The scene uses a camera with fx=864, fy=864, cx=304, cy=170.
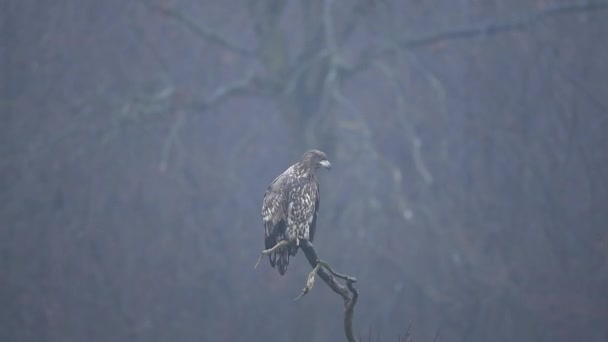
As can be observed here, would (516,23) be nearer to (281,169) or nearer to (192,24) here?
(192,24)

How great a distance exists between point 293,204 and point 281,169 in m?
8.59

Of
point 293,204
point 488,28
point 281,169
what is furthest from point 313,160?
point 281,169

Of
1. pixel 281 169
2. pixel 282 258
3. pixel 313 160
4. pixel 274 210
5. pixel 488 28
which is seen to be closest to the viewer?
pixel 282 258

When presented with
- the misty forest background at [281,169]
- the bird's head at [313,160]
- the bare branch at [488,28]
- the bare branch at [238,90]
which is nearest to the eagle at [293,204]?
the bird's head at [313,160]

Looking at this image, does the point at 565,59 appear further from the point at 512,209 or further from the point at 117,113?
the point at 117,113

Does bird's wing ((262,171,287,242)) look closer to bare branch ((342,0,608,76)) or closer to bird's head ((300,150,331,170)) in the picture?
bird's head ((300,150,331,170))

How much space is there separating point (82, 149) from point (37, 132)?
63.7 inches

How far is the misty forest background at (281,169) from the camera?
34.2 feet

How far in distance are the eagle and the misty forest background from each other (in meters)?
5.03

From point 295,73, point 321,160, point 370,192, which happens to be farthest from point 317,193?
point 370,192

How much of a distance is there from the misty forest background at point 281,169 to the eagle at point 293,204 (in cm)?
503

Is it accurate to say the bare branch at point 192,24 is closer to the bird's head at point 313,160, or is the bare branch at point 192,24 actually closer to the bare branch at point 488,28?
the bare branch at point 488,28

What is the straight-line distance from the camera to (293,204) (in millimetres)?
4590

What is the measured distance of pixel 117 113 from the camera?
9.55 metres
